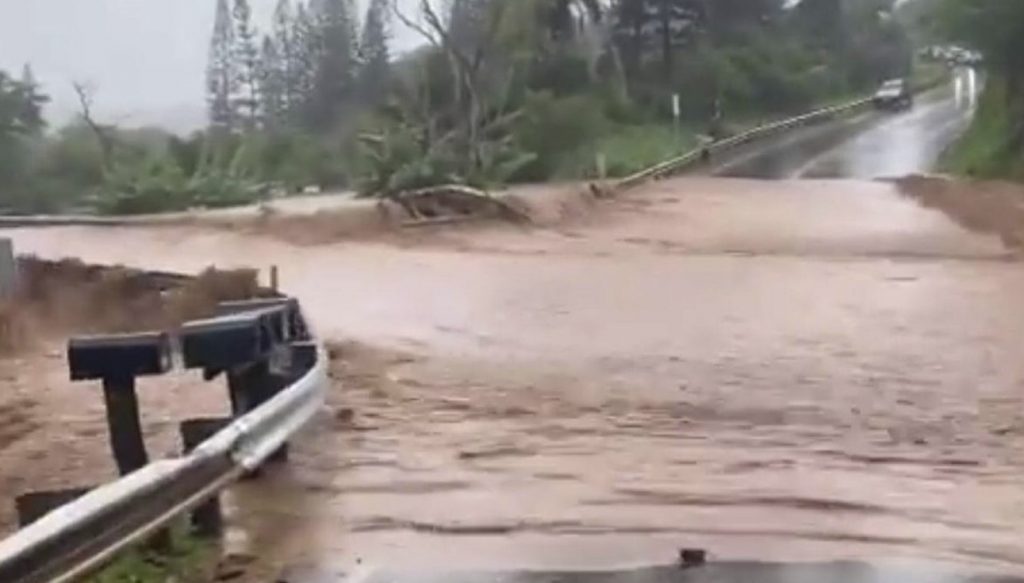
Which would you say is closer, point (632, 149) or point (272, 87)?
point (632, 149)

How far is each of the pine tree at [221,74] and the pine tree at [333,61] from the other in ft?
9.06

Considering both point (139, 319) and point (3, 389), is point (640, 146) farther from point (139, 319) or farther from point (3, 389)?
point (3, 389)

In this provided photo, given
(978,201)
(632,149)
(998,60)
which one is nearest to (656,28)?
(632,149)

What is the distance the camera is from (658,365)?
15047 millimetres

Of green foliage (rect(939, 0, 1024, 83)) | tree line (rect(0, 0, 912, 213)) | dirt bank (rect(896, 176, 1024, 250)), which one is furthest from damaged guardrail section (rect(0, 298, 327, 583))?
green foliage (rect(939, 0, 1024, 83))

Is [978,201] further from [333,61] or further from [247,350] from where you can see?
[247,350]

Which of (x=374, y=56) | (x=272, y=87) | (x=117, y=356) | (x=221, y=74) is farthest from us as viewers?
(x=221, y=74)

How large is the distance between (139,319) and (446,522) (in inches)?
553

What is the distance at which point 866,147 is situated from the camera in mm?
60531

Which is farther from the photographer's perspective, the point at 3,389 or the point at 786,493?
the point at 3,389

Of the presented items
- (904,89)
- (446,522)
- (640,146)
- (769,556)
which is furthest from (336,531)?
(904,89)

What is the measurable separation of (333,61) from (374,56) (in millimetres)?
2052

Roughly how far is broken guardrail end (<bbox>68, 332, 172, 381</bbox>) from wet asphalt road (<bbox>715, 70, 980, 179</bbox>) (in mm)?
43213

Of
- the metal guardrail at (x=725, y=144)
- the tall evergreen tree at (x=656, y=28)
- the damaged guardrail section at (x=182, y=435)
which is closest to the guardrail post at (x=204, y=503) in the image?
the damaged guardrail section at (x=182, y=435)
